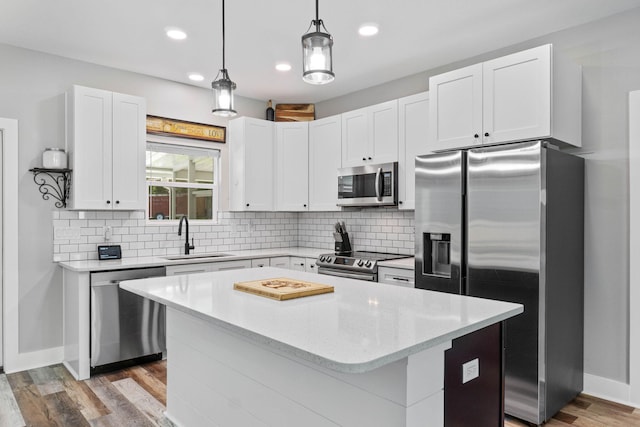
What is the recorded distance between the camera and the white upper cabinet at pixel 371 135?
13.5 feet

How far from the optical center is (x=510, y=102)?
9.85 feet

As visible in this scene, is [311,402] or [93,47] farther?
[93,47]

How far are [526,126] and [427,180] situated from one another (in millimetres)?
759

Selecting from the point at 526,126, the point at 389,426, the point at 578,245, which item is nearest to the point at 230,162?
the point at 526,126

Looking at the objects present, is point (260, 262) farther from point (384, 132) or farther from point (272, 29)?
point (272, 29)

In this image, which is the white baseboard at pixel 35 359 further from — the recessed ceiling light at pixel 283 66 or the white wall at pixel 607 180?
A: the white wall at pixel 607 180

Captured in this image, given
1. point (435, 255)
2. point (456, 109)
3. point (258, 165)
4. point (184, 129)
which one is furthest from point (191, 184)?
point (456, 109)

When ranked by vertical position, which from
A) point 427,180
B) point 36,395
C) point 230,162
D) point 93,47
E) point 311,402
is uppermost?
point 93,47

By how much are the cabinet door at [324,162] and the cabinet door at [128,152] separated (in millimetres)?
1766

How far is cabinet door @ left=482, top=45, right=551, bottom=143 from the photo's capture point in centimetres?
284

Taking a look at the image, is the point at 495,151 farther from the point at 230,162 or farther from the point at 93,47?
the point at 93,47

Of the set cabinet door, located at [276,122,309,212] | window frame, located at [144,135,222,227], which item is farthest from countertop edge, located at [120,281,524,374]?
cabinet door, located at [276,122,309,212]

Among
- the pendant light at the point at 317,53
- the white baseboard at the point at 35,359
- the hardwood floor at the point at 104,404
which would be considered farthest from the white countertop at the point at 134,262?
the pendant light at the point at 317,53

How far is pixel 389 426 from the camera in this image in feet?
4.71
